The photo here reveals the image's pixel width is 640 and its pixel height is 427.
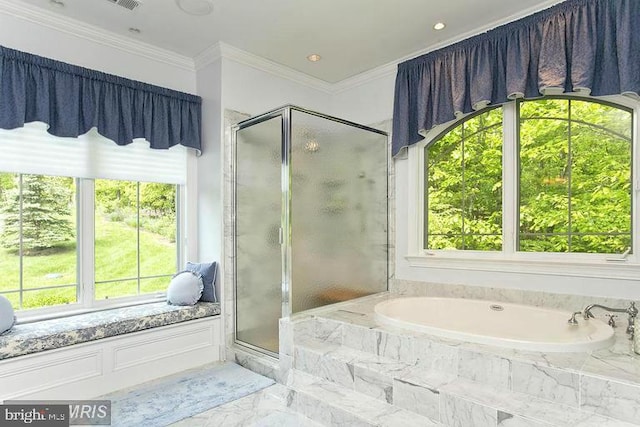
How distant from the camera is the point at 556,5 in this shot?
252 centimetres

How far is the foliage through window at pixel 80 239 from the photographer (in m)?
2.67

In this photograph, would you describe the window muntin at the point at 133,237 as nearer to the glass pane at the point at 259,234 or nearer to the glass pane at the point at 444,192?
the glass pane at the point at 259,234

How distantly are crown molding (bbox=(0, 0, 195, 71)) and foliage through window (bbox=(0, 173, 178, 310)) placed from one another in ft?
3.62

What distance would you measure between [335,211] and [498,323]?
4.92 ft

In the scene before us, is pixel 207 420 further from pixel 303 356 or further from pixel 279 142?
pixel 279 142

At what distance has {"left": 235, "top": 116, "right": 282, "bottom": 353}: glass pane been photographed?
9.66 feet

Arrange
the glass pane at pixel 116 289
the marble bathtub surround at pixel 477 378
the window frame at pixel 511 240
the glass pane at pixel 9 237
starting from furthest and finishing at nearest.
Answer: the glass pane at pixel 116 289, the glass pane at pixel 9 237, the window frame at pixel 511 240, the marble bathtub surround at pixel 477 378

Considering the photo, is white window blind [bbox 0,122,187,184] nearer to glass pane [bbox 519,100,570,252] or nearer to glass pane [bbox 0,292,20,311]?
glass pane [bbox 0,292,20,311]

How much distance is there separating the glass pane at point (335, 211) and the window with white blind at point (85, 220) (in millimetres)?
1296

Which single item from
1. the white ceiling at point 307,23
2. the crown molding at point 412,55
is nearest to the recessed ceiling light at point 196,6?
the white ceiling at point 307,23

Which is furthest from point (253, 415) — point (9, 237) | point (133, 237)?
point (9, 237)

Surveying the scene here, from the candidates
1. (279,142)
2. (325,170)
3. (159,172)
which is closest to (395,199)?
(325,170)

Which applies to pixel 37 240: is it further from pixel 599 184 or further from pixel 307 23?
pixel 599 184

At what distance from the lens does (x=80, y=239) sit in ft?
9.63
